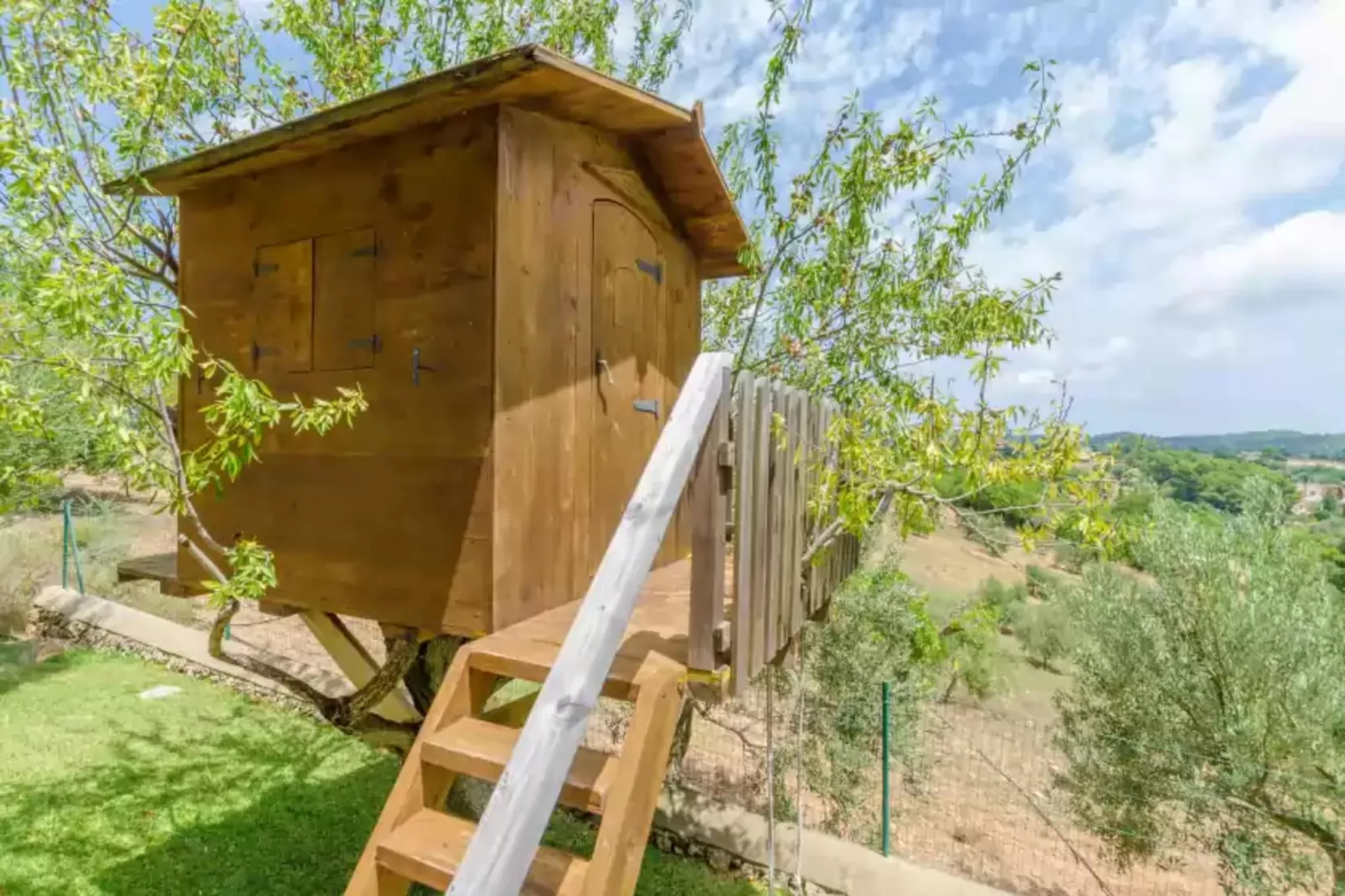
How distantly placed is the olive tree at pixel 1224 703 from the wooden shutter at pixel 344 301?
20.1ft

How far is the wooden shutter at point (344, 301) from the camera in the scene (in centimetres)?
318

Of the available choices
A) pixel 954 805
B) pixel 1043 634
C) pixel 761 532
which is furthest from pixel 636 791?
pixel 1043 634

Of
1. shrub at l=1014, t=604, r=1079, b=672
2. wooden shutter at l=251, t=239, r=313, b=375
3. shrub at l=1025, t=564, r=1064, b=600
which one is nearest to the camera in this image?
wooden shutter at l=251, t=239, r=313, b=375

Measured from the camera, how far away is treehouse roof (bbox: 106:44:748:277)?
8.72 ft

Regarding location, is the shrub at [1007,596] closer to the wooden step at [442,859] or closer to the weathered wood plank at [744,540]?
the weathered wood plank at [744,540]

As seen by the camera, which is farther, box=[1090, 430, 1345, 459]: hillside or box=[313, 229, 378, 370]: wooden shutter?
box=[1090, 430, 1345, 459]: hillside

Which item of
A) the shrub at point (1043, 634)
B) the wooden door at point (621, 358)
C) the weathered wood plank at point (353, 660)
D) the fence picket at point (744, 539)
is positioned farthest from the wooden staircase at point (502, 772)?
the shrub at point (1043, 634)

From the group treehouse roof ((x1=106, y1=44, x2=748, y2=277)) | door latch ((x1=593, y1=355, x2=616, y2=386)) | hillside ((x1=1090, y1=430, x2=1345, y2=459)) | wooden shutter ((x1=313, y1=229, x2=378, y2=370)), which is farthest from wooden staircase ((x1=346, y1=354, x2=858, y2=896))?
hillside ((x1=1090, y1=430, x2=1345, y2=459))

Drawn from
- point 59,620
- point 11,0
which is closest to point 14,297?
point 11,0

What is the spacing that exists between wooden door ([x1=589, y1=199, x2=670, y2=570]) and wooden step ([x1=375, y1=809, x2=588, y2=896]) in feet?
5.15

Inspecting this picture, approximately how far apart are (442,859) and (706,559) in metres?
1.16

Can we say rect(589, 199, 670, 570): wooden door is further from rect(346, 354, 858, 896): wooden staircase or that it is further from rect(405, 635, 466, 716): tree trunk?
rect(405, 635, 466, 716): tree trunk

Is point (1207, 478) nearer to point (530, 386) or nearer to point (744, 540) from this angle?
point (744, 540)

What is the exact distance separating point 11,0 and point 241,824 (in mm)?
5694
